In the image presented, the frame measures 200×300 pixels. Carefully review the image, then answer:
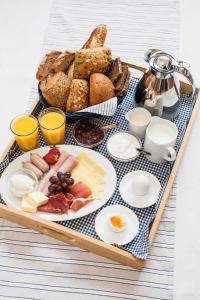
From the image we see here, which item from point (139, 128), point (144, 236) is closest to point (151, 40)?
point (139, 128)

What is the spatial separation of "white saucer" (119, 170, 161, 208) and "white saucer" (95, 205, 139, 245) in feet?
0.10

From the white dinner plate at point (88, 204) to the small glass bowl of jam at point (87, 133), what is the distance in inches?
1.0

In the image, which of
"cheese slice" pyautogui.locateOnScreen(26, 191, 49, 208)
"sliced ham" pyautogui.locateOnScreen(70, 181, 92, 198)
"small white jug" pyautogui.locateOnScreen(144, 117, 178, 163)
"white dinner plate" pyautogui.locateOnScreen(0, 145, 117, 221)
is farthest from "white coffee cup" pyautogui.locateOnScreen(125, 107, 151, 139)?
"cheese slice" pyautogui.locateOnScreen(26, 191, 49, 208)

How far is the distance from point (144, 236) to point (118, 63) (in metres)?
0.58

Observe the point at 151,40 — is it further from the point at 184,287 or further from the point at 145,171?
the point at 184,287

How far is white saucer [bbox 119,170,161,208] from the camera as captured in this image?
44.9 inches

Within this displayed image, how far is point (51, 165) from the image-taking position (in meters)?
1.23

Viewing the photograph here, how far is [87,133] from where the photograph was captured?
129cm

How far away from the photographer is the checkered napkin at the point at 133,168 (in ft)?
3.52

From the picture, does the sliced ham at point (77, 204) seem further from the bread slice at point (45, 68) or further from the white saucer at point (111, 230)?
the bread slice at point (45, 68)

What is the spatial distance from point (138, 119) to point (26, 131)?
353mm

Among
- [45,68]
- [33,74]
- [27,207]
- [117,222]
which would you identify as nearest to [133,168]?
[117,222]

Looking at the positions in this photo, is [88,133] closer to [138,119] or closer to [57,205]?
[138,119]

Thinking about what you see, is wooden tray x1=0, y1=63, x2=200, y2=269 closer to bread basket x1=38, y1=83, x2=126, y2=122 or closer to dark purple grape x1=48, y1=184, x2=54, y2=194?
dark purple grape x1=48, y1=184, x2=54, y2=194
